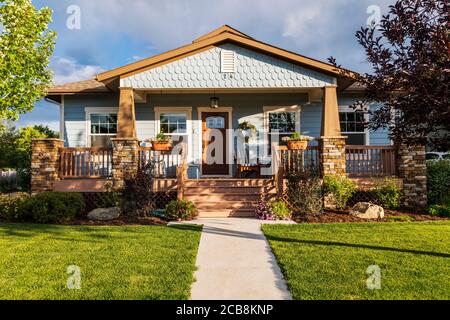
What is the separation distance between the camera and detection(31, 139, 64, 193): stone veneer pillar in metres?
9.73

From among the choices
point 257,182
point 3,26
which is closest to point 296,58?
point 257,182

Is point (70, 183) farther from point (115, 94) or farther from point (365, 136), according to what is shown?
point (365, 136)

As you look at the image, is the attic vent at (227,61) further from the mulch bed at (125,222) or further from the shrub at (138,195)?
the mulch bed at (125,222)

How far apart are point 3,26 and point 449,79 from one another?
11.1 m

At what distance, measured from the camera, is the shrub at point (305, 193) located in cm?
870

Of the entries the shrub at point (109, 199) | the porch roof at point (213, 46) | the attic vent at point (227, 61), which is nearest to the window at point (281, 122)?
the porch roof at point (213, 46)

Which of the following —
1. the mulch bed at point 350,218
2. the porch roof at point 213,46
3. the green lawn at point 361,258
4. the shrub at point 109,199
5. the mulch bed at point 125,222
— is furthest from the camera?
the porch roof at point 213,46

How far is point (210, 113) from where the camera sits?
1244cm

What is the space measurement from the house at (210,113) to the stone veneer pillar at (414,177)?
0.44 meters

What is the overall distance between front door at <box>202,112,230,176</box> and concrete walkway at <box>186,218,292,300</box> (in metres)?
5.21

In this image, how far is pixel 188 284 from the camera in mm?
4055

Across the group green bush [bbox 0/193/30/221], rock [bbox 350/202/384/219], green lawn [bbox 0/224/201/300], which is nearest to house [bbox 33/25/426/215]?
green bush [bbox 0/193/30/221]

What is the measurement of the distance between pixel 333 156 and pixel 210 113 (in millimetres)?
4840

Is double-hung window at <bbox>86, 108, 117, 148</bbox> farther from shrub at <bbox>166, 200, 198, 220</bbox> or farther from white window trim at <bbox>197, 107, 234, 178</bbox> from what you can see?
shrub at <bbox>166, 200, 198, 220</bbox>
